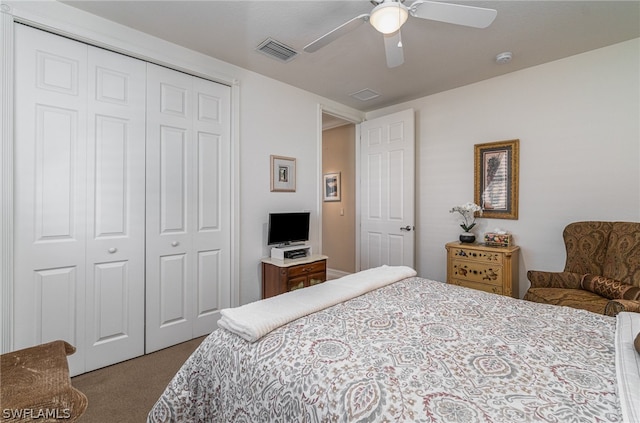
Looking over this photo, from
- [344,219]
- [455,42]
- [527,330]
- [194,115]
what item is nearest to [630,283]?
[527,330]

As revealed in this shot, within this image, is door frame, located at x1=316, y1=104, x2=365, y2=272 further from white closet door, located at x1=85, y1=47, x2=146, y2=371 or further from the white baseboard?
white closet door, located at x1=85, y1=47, x2=146, y2=371

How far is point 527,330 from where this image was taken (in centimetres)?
129

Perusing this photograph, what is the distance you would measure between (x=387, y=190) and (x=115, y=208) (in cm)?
304

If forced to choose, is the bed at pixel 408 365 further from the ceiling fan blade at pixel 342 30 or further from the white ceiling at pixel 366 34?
the white ceiling at pixel 366 34

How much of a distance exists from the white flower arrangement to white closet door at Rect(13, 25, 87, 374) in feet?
11.6

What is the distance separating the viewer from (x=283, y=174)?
3.43 meters

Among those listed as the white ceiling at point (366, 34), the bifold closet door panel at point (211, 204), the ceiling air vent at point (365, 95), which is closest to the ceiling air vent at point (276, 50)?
the white ceiling at point (366, 34)

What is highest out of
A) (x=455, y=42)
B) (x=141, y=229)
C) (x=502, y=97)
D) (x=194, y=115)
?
(x=455, y=42)

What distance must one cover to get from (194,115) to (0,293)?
1885 millimetres

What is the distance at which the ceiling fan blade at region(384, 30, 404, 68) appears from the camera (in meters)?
1.96

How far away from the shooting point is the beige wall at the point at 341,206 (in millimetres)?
4926

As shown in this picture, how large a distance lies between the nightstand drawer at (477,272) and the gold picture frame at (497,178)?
0.65 metres

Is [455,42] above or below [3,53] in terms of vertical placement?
above

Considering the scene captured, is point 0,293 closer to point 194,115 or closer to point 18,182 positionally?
point 18,182
